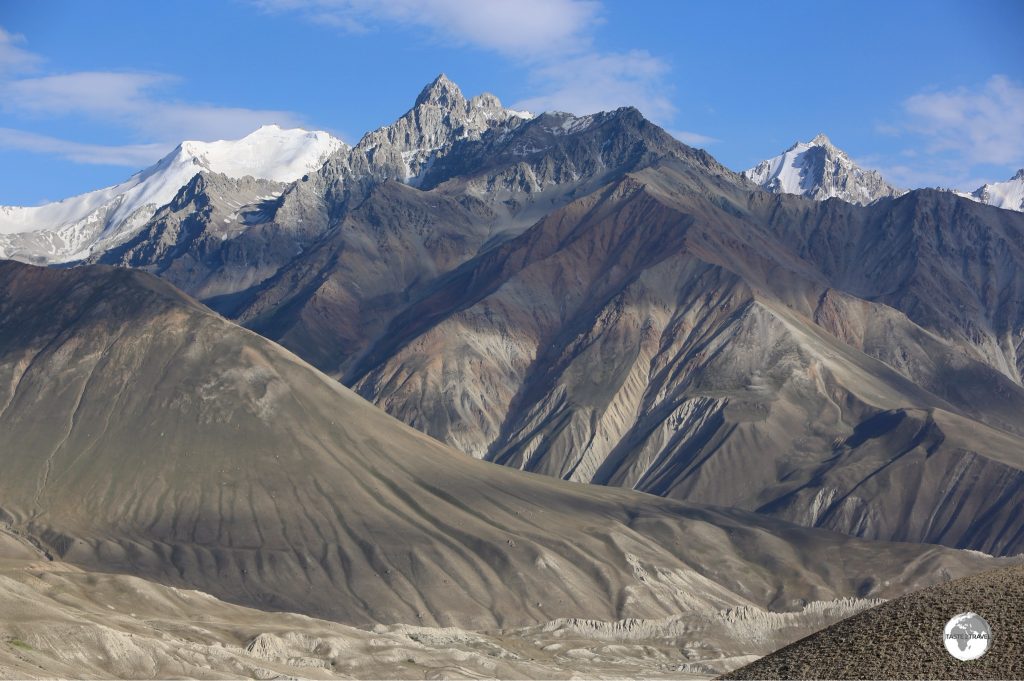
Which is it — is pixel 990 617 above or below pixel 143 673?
above

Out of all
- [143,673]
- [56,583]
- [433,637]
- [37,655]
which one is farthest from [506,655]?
[37,655]

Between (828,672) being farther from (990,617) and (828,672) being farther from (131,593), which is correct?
(131,593)
